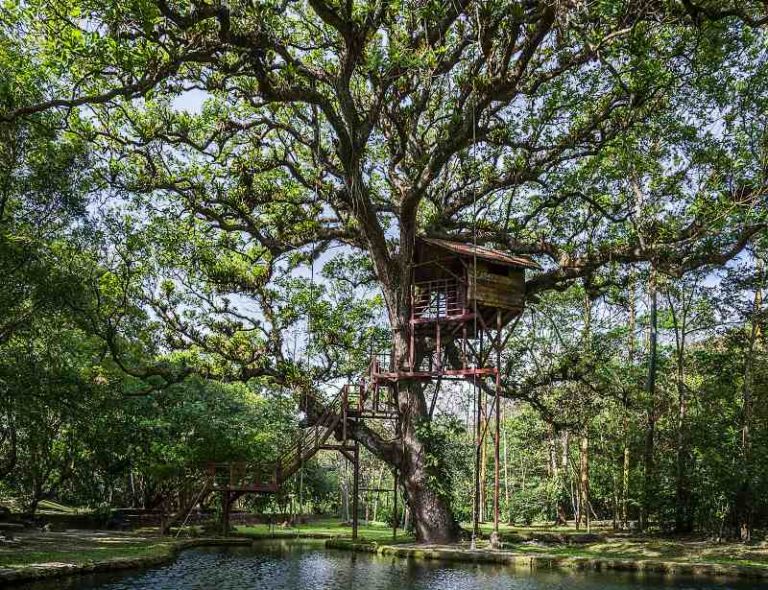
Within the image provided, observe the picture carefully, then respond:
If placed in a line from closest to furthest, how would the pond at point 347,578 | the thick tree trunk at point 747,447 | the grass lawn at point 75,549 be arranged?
1. the pond at point 347,578
2. the grass lawn at point 75,549
3. the thick tree trunk at point 747,447

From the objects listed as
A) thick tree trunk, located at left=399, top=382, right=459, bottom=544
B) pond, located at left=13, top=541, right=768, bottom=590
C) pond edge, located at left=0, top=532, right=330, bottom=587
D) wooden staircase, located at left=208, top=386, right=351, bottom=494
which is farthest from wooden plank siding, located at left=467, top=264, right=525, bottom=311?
pond edge, located at left=0, top=532, right=330, bottom=587

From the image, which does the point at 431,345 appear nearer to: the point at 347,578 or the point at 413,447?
the point at 413,447

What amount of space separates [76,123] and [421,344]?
443 inches

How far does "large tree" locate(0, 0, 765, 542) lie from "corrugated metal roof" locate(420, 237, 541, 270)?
1.92 feet

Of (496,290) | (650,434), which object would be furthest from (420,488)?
(650,434)

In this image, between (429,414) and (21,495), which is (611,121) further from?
(21,495)

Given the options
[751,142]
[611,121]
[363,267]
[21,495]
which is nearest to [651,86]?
[611,121]

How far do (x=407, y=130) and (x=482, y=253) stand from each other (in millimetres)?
3894

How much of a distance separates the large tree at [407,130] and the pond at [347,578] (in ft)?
13.9

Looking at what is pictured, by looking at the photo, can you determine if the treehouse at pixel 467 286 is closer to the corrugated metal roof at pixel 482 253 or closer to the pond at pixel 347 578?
the corrugated metal roof at pixel 482 253

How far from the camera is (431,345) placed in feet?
67.1

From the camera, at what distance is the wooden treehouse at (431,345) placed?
1792cm

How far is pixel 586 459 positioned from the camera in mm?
Result: 25969

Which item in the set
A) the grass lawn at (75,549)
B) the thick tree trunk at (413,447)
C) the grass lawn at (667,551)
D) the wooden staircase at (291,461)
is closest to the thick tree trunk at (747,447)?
the grass lawn at (667,551)
